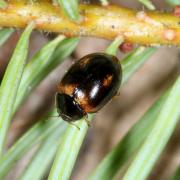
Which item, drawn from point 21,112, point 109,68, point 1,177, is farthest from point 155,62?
point 1,177

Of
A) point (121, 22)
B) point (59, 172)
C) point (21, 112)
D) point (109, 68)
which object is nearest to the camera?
point (59, 172)

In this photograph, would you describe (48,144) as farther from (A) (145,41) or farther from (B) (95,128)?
(B) (95,128)

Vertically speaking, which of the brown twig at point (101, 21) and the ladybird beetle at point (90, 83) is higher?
the brown twig at point (101, 21)

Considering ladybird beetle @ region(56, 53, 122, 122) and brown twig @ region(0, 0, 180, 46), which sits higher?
brown twig @ region(0, 0, 180, 46)

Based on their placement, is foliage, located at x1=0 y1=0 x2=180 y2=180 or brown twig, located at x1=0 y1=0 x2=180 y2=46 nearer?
foliage, located at x1=0 y1=0 x2=180 y2=180

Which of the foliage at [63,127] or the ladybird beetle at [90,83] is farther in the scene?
the ladybird beetle at [90,83]
